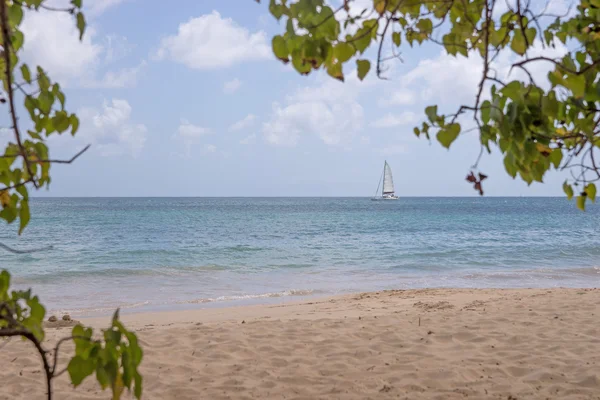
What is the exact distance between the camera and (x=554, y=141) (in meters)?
2.05

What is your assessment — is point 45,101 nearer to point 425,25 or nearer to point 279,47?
point 279,47

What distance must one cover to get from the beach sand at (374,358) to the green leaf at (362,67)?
2.74m

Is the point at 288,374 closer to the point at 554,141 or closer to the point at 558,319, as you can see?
the point at 554,141

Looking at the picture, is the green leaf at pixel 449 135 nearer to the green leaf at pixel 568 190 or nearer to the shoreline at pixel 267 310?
the green leaf at pixel 568 190

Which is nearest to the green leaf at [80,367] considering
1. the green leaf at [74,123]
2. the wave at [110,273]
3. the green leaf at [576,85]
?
the green leaf at [74,123]

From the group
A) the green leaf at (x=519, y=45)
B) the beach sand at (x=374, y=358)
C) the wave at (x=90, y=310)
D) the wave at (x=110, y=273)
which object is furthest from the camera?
the wave at (x=110, y=273)

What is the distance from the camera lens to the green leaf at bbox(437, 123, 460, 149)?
4.64 feet

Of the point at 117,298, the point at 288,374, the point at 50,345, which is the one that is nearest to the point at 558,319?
the point at 288,374

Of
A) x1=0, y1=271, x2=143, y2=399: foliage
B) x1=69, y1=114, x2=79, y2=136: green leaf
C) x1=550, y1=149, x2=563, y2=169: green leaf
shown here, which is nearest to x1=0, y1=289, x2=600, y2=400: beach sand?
x1=550, y1=149, x2=563, y2=169: green leaf

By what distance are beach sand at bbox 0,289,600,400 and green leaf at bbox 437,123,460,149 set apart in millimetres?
2698

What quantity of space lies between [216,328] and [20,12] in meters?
4.78

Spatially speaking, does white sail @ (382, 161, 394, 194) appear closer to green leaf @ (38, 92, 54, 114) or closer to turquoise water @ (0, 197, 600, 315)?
turquoise water @ (0, 197, 600, 315)

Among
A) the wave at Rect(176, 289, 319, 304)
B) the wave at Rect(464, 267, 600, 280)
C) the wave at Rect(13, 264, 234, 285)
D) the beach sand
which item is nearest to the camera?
the beach sand

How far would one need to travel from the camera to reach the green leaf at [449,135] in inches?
55.7
